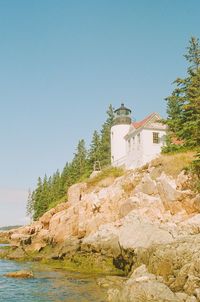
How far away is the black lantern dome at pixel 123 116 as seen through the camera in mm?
51344

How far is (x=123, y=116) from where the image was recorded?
51.8 meters

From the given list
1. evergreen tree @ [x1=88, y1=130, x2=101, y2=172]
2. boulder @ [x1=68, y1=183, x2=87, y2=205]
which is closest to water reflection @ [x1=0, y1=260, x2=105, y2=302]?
boulder @ [x1=68, y1=183, x2=87, y2=205]

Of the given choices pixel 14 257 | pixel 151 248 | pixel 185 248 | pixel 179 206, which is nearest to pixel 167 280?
pixel 185 248

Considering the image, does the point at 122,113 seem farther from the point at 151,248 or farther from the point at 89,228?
the point at 151,248

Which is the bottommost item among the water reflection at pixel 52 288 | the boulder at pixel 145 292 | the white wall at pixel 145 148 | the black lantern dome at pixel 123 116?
the water reflection at pixel 52 288

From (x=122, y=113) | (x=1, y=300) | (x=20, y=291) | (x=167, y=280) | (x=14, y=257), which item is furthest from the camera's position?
(x=122, y=113)

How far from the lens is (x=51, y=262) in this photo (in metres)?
30.2

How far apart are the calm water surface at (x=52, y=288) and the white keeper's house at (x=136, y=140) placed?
21886 mm

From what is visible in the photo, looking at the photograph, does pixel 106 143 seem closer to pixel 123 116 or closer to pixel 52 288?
pixel 123 116

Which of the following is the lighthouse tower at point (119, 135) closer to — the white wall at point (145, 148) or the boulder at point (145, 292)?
the white wall at point (145, 148)

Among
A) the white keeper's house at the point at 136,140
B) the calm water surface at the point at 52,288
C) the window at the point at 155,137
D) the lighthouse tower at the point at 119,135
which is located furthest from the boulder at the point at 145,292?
the lighthouse tower at the point at 119,135

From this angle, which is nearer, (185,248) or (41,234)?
(185,248)

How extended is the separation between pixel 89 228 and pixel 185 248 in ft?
54.8

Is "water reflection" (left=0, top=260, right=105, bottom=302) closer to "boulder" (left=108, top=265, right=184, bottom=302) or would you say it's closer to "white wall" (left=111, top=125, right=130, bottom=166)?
"boulder" (left=108, top=265, right=184, bottom=302)
